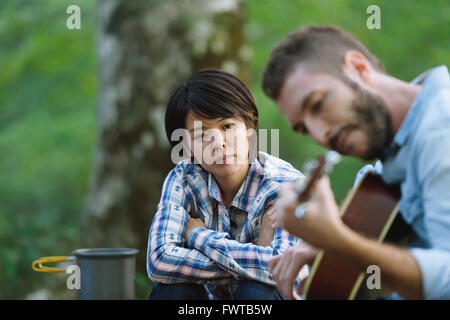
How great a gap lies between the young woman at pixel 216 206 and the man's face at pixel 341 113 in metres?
0.61

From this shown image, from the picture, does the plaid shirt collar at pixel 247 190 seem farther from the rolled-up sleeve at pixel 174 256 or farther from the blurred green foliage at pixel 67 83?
the blurred green foliage at pixel 67 83

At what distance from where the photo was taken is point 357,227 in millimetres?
1754

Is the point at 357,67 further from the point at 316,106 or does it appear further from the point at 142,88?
the point at 142,88

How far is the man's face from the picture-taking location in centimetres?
164

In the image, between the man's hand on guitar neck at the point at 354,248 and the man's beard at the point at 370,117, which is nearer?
the man's hand on guitar neck at the point at 354,248

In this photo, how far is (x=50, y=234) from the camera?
554 centimetres

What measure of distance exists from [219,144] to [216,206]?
1.11ft

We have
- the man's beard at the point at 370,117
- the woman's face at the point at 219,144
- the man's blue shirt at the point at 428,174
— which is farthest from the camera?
the woman's face at the point at 219,144

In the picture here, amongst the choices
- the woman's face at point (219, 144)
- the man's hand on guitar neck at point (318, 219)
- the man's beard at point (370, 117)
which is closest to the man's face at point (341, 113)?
the man's beard at point (370, 117)

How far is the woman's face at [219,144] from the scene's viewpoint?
224cm

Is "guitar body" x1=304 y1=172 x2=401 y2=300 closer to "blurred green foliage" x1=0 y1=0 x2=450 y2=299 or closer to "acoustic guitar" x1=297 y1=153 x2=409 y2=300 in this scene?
"acoustic guitar" x1=297 y1=153 x2=409 y2=300

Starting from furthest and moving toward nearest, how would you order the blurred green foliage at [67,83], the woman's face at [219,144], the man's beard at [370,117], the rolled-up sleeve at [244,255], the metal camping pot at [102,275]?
1. the blurred green foliage at [67,83]
2. the woman's face at [219,144]
3. the rolled-up sleeve at [244,255]
4. the metal camping pot at [102,275]
5. the man's beard at [370,117]

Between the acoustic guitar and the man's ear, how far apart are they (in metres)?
0.35

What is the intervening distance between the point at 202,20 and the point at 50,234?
2.73 meters
